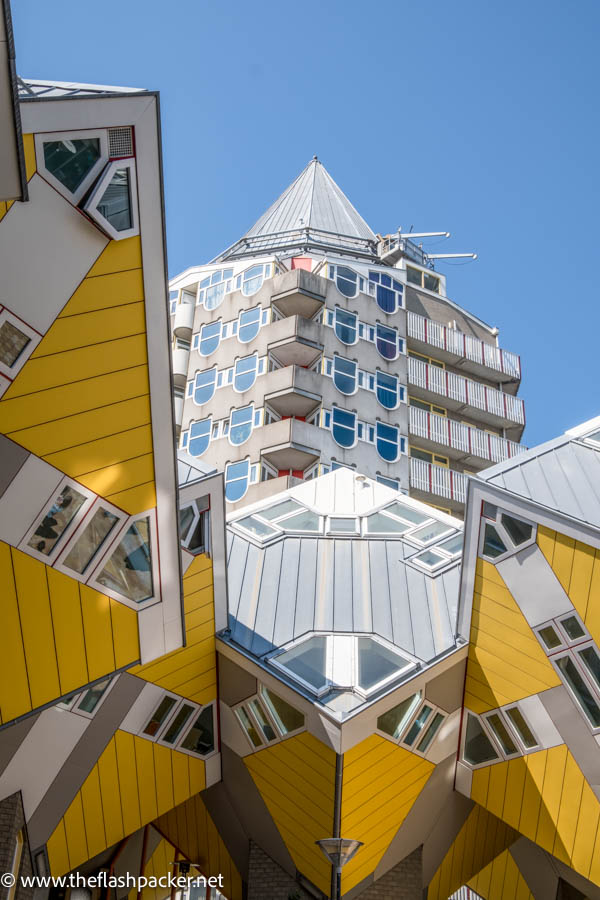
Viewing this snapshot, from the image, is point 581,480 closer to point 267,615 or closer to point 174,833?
point 267,615

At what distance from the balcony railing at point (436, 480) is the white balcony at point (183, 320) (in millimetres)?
11701

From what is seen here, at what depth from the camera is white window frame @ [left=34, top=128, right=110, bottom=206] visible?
23.9 feet

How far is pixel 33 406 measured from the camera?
825cm

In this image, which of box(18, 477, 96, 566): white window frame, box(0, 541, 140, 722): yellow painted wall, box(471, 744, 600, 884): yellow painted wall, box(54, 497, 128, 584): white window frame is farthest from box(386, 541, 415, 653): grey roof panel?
box(18, 477, 96, 566): white window frame

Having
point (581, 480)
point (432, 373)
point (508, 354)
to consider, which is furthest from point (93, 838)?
point (508, 354)

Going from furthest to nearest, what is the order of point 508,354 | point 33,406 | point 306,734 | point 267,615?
1. point 508,354
2. point 267,615
3. point 306,734
4. point 33,406

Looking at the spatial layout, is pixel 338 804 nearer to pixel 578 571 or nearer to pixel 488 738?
pixel 488 738

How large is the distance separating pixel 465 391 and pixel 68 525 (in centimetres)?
2917

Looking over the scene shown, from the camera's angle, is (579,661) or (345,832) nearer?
(579,661)

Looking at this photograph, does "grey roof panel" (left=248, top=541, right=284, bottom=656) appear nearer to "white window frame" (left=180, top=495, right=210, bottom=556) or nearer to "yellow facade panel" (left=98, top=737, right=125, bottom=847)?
"white window frame" (left=180, top=495, right=210, bottom=556)

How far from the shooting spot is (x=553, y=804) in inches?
543

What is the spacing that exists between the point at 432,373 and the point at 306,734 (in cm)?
2412

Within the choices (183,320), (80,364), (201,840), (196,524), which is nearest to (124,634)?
(196,524)

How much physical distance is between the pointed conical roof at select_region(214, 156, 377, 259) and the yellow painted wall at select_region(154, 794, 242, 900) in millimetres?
27026
